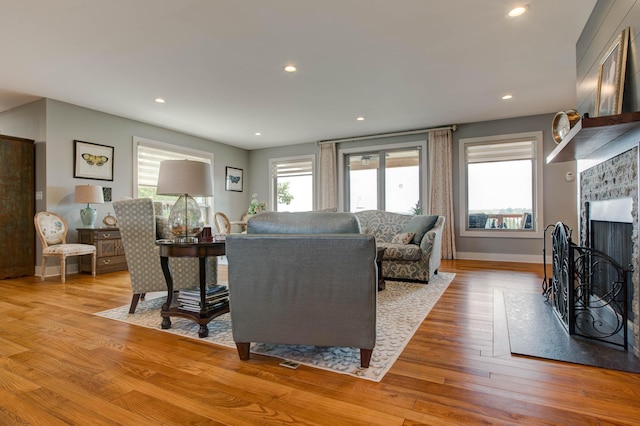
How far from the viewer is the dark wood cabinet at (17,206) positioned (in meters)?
4.51

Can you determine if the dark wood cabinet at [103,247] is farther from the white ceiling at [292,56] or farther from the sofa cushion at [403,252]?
the sofa cushion at [403,252]

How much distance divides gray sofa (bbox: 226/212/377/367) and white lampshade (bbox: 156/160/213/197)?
91 centimetres

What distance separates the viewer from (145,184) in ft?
19.5

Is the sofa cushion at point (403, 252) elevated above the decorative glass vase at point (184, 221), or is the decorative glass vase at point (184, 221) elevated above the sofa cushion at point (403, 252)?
the decorative glass vase at point (184, 221)

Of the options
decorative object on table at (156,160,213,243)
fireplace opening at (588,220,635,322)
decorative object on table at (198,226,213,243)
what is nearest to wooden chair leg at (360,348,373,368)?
decorative object on table at (198,226,213,243)

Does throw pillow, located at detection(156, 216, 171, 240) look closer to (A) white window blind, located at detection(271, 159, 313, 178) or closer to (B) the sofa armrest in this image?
(B) the sofa armrest

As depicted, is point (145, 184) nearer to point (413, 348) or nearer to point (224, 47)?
point (224, 47)

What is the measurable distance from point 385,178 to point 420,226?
8.50ft

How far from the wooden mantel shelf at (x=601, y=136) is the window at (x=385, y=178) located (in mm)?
3900

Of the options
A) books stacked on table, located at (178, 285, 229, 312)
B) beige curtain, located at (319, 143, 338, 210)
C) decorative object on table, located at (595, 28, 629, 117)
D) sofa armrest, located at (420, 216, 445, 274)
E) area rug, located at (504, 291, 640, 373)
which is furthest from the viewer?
beige curtain, located at (319, 143, 338, 210)

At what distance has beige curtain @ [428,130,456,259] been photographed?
6.18 metres

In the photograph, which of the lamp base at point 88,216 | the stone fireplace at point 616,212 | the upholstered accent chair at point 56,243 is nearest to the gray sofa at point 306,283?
the stone fireplace at point 616,212

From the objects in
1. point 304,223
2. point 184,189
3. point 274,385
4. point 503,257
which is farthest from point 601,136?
point 503,257

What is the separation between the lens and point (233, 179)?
25.9ft
